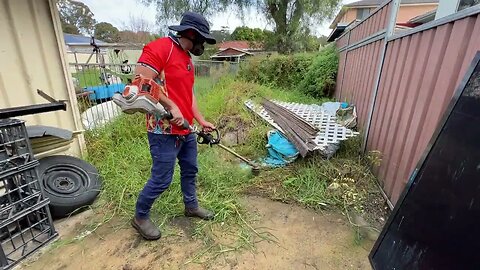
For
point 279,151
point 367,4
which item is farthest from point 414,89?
point 367,4

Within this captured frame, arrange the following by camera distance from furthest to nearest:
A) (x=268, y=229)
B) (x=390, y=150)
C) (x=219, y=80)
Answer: (x=219, y=80)
(x=390, y=150)
(x=268, y=229)

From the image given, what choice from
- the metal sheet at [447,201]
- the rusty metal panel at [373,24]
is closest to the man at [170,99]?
the metal sheet at [447,201]

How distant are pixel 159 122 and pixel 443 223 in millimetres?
1554

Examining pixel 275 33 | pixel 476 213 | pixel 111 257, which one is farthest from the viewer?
pixel 275 33

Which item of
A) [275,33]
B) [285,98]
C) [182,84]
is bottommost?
[285,98]

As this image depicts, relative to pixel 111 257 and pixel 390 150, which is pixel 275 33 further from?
pixel 111 257

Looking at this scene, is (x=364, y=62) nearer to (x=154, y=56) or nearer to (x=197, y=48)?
(x=197, y=48)

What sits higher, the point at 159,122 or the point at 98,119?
the point at 159,122

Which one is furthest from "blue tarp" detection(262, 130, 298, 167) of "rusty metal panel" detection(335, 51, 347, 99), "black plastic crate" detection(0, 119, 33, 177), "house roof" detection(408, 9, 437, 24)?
"house roof" detection(408, 9, 437, 24)

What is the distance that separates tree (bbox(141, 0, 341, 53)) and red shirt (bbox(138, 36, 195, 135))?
44.1 feet

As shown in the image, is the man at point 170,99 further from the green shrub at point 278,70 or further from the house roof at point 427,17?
the green shrub at point 278,70

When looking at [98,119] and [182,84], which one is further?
[98,119]

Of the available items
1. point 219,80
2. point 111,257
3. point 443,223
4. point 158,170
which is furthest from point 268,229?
point 219,80

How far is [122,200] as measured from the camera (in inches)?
93.8
